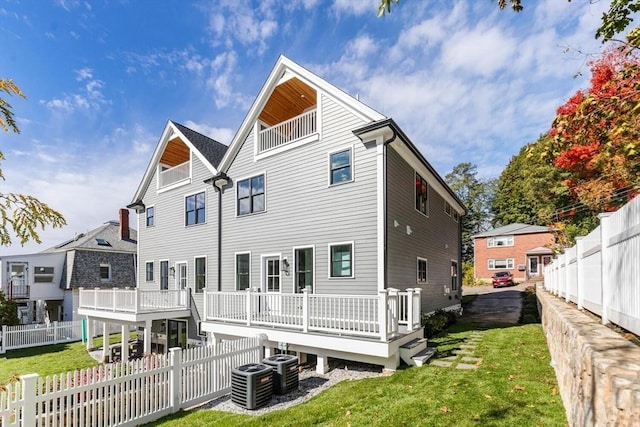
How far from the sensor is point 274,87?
1278 centimetres

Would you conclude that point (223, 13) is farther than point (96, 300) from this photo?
No

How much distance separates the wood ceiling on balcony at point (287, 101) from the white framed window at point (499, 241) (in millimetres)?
31255

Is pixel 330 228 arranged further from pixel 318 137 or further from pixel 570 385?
pixel 570 385

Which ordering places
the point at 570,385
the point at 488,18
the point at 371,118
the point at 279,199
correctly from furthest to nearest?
the point at 279,199, the point at 371,118, the point at 488,18, the point at 570,385

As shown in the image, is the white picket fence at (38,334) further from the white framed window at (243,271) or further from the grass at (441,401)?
the grass at (441,401)

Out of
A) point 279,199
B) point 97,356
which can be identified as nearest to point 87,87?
point 279,199

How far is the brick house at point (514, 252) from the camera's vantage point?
33.7 metres

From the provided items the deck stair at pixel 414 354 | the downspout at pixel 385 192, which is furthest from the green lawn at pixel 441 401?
the downspout at pixel 385 192

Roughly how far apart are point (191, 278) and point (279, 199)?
21.8 feet

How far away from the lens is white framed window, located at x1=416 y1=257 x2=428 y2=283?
12.6 meters

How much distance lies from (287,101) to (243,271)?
23.1 feet

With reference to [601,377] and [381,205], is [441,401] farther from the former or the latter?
[381,205]

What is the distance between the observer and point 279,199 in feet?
41.1

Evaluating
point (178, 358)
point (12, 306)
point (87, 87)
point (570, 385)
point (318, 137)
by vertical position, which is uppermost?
point (87, 87)
